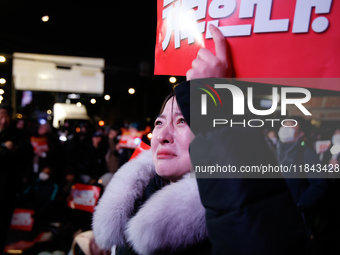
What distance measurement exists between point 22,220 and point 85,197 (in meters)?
1.28

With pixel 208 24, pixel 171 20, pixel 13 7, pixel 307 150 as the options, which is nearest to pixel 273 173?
pixel 208 24

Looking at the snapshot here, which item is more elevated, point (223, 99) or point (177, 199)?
point (223, 99)

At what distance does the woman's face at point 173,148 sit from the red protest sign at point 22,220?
14.7ft

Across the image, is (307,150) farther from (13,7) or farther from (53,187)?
(13,7)

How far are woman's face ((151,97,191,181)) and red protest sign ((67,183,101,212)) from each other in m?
3.42

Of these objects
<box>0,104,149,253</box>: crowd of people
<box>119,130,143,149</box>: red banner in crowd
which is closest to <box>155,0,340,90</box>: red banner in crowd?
<box>0,104,149,253</box>: crowd of people

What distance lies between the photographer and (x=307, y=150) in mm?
2762

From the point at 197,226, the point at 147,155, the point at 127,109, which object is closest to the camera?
the point at 197,226

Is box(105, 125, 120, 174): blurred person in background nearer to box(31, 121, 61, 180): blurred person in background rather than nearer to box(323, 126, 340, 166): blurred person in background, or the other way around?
box(31, 121, 61, 180): blurred person in background

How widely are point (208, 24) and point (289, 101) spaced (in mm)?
369

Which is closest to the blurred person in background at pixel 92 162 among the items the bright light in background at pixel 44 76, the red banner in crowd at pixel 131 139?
the red banner in crowd at pixel 131 139

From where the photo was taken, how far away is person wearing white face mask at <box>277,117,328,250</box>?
2.59m

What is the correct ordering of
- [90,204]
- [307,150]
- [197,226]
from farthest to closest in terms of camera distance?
[90,204], [307,150], [197,226]

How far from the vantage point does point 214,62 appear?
2.77ft
